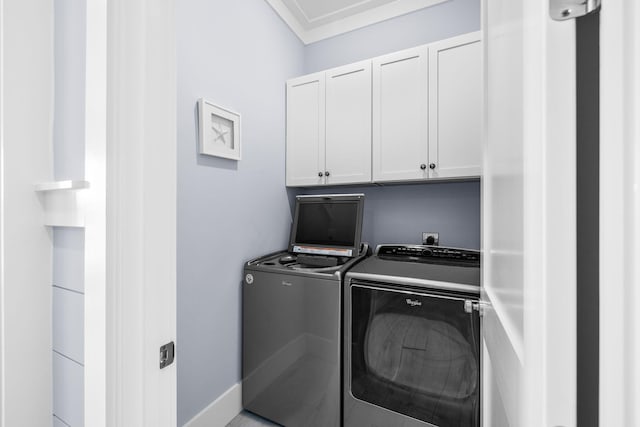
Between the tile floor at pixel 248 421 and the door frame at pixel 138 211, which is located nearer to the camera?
the door frame at pixel 138 211

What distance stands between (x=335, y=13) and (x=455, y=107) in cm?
134

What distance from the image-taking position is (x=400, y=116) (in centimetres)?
181

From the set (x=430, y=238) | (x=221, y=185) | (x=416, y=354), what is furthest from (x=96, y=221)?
(x=430, y=238)

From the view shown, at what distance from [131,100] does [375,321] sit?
1348 millimetres

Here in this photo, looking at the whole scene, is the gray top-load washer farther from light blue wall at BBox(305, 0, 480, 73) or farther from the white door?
light blue wall at BBox(305, 0, 480, 73)

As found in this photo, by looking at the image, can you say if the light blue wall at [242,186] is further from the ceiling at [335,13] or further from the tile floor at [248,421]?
the tile floor at [248,421]

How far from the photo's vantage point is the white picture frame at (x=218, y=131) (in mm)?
1434

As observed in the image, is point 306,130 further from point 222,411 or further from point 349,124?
point 222,411

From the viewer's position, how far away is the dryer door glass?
3.94 ft

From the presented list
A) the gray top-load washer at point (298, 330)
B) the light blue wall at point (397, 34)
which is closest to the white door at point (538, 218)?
the gray top-load washer at point (298, 330)

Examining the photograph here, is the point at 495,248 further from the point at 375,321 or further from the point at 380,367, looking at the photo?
the point at 380,367
